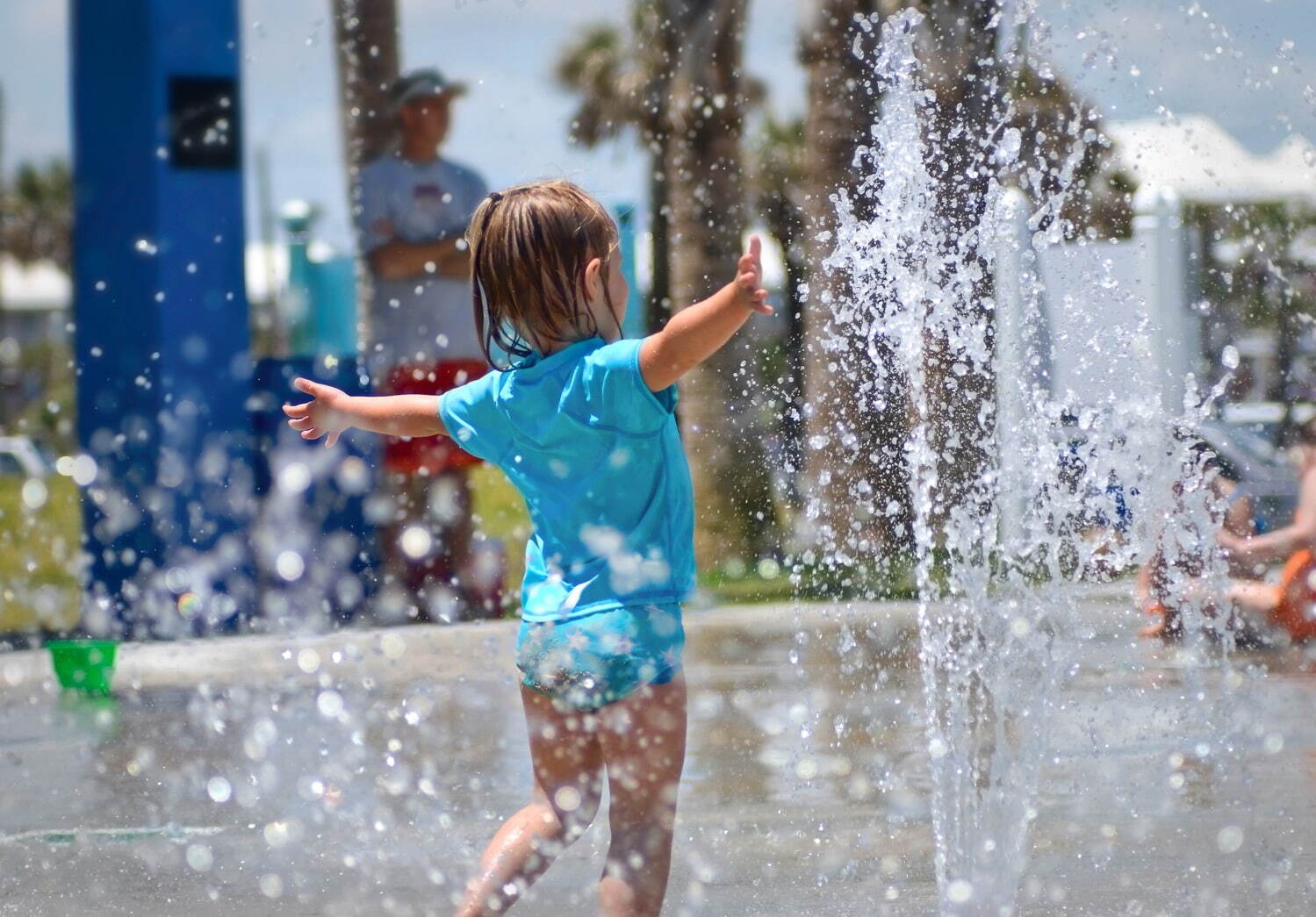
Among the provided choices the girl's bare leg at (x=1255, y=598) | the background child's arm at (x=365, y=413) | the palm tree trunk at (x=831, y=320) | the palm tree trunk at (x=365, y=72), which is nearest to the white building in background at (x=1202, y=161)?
the palm tree trunk at (x=831, y=320)

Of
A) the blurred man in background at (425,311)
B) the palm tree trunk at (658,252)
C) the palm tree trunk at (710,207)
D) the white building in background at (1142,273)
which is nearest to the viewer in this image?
the white building in background at (1142,273)

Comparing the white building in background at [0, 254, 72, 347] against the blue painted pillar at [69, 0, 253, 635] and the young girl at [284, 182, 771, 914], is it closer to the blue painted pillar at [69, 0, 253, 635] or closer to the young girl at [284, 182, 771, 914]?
the blue painted pillar at [69, 0, 253, 635]

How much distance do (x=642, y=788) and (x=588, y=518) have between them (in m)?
0.41

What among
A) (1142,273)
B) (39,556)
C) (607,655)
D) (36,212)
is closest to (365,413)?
(607,655)

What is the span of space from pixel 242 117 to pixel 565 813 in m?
5.84

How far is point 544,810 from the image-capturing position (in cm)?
273

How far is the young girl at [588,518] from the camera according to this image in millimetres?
2623

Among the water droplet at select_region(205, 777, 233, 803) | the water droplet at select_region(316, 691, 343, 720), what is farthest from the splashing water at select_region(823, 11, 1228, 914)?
the water droplet at select_region(316, 691, 343, 720)

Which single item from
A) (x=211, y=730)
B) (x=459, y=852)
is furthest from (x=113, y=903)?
(x=211, y=730)

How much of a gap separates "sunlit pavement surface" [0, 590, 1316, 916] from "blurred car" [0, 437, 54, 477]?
961 inches

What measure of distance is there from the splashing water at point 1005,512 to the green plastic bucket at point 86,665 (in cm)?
286

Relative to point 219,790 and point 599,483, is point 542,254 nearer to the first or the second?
point 599,483

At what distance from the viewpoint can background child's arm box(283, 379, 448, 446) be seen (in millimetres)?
2928

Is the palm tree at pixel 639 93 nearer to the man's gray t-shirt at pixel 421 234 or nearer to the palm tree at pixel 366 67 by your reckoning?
the palm tree at pixel 366 67
